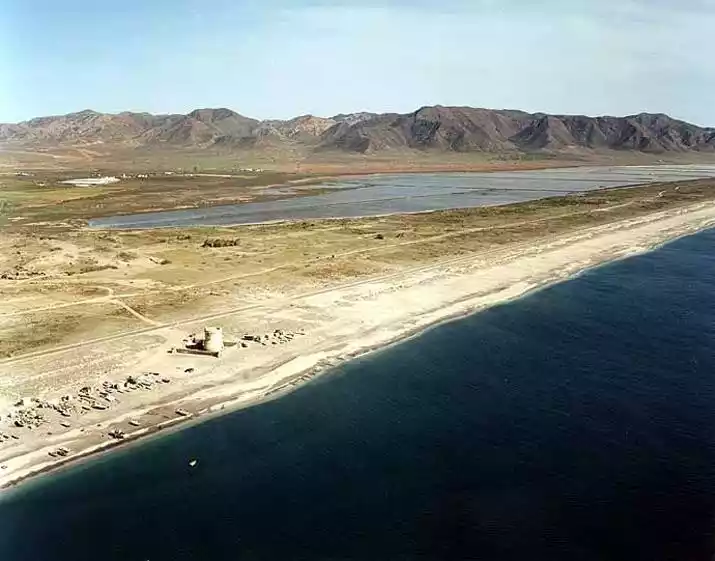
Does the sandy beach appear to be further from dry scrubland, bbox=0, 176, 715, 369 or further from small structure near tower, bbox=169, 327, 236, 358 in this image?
dry scrubland, bbox=0, 176, 715, 369

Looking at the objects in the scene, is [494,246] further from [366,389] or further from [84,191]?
[84,191]

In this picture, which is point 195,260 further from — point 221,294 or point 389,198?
point 389,198

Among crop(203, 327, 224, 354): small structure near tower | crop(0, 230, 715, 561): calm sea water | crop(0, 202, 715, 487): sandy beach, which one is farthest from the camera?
crop(203, 327, 224, 354): small structure near tower

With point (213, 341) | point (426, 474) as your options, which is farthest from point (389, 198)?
point (426, 474)

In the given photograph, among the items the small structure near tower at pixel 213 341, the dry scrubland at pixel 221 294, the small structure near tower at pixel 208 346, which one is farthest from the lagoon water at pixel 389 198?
the small structure near tower at pixel 213 341

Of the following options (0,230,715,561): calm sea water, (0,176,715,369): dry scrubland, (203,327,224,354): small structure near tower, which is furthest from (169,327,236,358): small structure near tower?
(0,230,715,561): calm sea water

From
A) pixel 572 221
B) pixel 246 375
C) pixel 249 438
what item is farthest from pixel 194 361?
pixel 572 221
